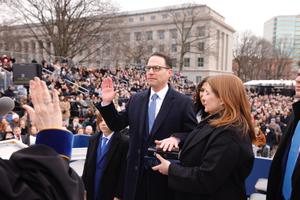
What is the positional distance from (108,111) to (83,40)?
30743 mm

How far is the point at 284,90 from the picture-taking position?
127ft

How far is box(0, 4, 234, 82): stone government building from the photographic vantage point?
143ft

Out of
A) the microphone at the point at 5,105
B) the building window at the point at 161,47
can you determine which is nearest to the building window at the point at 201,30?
the building window at the point at 161,47

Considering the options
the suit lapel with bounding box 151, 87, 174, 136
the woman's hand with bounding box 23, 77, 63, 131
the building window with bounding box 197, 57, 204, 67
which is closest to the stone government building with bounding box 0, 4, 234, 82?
the building window with bounding box 197, 57, 204, 67

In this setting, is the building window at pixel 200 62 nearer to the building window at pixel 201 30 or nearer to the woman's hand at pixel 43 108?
the building window at pixel 201 30

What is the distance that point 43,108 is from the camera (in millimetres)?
1188

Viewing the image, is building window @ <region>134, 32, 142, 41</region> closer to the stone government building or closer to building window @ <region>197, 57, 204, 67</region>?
the stone government building

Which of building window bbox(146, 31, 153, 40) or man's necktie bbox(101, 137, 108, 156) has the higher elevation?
building window bbox(146, 31, 153, 40)

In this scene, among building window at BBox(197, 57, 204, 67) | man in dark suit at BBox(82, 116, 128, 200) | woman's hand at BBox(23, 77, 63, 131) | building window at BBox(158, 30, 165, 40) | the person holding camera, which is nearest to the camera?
woman's hand at BBox(23, 77, 63, 131)

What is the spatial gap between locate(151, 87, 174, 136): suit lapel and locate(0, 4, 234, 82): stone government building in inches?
1415

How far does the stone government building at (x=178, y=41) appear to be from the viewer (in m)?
43.6

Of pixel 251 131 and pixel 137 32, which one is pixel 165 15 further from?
pixel 251 131

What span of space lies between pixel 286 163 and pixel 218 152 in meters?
0.67

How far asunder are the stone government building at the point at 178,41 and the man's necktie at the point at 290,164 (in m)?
36.7
